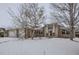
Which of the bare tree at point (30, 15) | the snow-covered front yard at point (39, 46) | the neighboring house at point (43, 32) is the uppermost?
the bare tree at point (30, 15)

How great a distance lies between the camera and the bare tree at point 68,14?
10.8 feet

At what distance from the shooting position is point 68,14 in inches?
130

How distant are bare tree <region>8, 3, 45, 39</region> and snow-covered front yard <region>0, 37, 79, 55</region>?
0.17 meters

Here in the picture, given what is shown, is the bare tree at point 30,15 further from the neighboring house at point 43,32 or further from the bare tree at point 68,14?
the bare tree at point 68,14

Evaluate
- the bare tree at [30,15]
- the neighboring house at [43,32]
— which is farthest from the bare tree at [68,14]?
the bare tree at [30,15]

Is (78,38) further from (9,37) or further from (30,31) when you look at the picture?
(9,37)

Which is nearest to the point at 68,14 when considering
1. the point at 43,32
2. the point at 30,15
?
the point at 43,32

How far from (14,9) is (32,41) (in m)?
0.58

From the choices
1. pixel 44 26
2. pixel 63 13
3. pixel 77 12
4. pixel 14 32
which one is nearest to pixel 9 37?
pixel 14 32

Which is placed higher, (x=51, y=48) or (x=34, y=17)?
(x=34, y=17)

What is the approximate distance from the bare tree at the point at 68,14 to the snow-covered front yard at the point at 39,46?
16cm

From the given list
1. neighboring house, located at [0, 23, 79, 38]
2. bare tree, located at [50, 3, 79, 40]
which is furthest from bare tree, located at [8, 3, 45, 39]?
bare tree, located at [50, 3, 79, 40]

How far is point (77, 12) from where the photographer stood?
3.28 m
